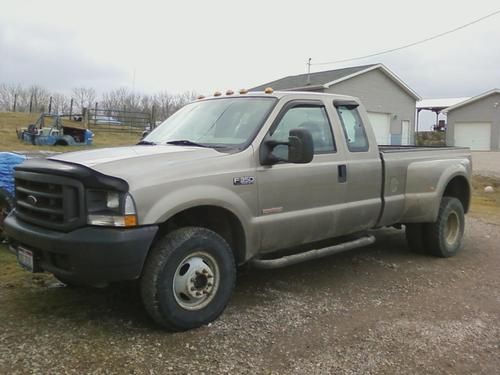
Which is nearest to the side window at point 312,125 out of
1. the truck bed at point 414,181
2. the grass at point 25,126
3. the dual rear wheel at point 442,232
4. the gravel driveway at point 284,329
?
the truck bed at point 414,181

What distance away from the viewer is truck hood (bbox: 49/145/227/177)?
Result: 3.73m

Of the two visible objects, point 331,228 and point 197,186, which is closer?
point 197,186

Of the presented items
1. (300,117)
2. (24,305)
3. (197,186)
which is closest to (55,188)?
(197,186)

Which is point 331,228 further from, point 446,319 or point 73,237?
point 73,237

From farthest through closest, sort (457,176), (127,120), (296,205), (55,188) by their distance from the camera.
Result: (127,120), (457,176), (296,205), (55,188)

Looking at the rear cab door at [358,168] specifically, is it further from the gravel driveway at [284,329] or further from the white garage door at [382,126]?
the white garage door at [382,126]

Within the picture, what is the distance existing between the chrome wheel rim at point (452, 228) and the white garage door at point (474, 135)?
34351 millimetres

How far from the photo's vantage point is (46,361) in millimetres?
3467

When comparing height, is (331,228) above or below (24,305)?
above

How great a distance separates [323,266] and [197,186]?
8.79 feet

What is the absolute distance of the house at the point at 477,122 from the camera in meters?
37.8

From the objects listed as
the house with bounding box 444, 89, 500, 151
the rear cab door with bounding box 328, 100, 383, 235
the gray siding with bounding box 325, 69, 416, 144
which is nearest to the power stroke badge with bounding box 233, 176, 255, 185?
the rear cab door with bounding box 328, 100, 383, 235

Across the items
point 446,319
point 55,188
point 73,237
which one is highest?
point 55,188

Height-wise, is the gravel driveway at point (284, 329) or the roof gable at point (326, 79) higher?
the roof gable at point (326, 79)
